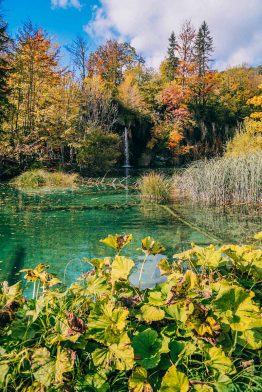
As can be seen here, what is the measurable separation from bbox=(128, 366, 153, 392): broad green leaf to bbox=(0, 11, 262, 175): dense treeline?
14.0 metres

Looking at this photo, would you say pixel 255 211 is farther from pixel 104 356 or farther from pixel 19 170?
pixel 19 170

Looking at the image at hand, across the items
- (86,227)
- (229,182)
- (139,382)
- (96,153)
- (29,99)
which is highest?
(29,99)

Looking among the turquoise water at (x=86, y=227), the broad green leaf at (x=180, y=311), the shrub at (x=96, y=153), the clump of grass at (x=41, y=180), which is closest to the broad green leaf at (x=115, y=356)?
the broad green leaf at (x=180, y=311)

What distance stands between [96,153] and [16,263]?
1429 centimetres

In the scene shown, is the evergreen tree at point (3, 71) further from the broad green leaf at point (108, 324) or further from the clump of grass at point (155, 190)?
the broad green leaf at point (108, 324)

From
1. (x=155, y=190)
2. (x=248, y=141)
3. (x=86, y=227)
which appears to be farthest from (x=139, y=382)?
(x=248, y=141)

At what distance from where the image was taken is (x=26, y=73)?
56.7 ft

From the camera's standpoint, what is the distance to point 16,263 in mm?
4352

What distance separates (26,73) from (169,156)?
38.1 ft

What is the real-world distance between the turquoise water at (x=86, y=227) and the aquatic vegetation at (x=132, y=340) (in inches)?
93.0

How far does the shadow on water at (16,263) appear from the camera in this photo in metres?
3.79

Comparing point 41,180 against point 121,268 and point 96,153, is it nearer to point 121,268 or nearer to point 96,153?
point 96,153

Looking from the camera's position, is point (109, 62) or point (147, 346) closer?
point (147, 346)

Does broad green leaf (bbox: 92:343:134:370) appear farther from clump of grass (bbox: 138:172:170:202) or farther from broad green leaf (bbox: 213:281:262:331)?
clump of grass (bbox: 138:172:170:202)
